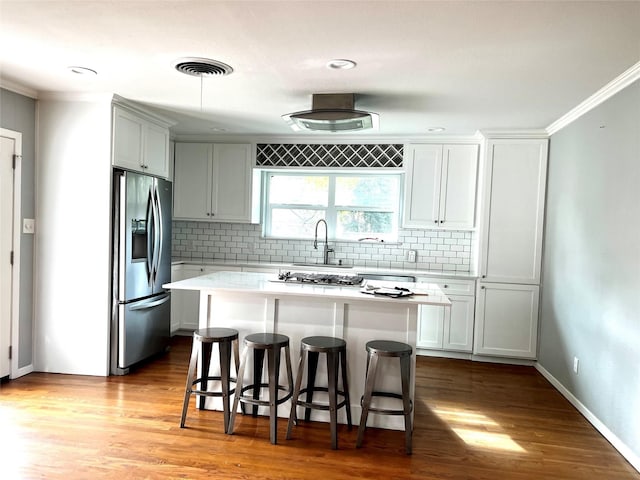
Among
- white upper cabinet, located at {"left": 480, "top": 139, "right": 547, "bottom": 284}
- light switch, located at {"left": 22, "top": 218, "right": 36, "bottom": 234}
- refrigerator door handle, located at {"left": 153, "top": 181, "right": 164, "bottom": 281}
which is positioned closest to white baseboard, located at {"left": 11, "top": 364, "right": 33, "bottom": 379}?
light switch, located at {"left": 22, "top": 218, "right": 36, "bottom": 234}

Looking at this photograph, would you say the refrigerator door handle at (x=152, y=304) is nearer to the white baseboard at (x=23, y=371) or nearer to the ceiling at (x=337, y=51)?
the white baseboard at (x=23, y=371)

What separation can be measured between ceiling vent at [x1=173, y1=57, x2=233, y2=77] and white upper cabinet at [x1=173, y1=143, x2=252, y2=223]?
225 centimetres

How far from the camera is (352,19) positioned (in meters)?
2.14

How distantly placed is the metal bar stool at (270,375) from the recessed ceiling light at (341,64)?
1792 mm

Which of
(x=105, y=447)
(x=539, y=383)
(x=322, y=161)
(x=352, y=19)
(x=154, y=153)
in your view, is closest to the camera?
(x=352, y=19)

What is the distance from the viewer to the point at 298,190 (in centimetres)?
554

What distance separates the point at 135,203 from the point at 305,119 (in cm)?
177

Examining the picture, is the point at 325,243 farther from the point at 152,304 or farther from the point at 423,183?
the point at 152,304

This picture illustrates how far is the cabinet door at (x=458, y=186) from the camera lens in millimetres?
4773

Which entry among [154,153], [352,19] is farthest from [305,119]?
[154,153]

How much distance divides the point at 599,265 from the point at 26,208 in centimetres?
455

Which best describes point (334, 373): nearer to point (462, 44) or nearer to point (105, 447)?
point (105, 447)

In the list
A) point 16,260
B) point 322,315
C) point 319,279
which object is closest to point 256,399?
point 322,315

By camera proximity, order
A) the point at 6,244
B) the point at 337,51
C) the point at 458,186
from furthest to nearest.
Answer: the point at 458,186
the point at 6,244
the point at 337,51
